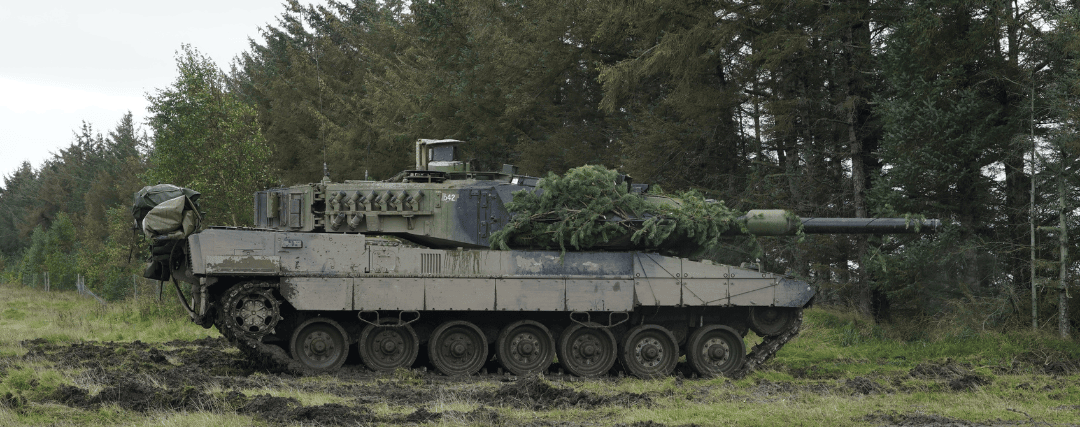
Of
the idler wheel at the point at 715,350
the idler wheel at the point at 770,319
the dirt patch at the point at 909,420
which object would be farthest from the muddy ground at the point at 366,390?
the idler wheel at the point at 770,319

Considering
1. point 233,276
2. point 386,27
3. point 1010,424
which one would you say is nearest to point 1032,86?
point 1010,424

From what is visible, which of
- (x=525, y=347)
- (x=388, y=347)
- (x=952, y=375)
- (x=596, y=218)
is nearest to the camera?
(x=952, y=375)

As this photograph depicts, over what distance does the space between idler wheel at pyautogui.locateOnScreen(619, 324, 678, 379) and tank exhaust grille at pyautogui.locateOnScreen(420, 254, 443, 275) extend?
3067 millimetres

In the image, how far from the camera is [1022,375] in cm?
1230

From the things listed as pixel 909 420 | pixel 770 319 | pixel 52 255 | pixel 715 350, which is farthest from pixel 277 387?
pixel 52 255

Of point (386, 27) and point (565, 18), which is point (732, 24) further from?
point (386, 27)

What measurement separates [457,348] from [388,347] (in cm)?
100

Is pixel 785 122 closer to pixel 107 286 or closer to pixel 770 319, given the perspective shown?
pixel 770 319

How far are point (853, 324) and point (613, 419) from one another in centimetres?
942

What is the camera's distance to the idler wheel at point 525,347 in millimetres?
13422

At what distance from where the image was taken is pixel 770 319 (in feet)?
46.5

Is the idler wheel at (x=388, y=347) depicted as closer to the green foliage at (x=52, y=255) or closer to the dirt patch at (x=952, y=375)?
the dirt patch at (x=952, y=375)

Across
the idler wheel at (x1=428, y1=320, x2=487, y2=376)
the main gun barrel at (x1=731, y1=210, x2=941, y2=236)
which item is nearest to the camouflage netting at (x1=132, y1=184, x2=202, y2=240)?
the idler wheel at (x1=428, y1=320, x2=487, y2=376)

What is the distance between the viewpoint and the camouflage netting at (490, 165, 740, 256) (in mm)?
13250
